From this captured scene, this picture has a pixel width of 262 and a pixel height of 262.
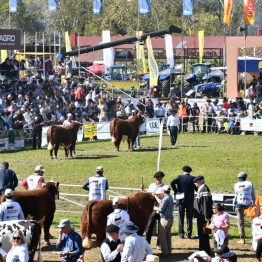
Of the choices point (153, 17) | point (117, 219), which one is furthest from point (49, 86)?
point (153, 17)

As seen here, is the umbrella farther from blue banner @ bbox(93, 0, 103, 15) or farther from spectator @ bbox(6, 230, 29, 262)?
spectator @ bbox(6, 230, 29, 262)

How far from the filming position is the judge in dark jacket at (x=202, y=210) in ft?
61.3

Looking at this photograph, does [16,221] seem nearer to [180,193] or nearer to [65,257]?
[65,257]

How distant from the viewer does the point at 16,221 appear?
16781mm

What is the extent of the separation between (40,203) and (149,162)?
42.0ft

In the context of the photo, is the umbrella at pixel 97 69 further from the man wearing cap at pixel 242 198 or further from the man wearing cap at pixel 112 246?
the man wearing cap at pixel 112 246

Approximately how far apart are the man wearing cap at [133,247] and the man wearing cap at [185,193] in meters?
6.30

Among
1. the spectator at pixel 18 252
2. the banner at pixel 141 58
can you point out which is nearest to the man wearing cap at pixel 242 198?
the spectator at pixel 18 252

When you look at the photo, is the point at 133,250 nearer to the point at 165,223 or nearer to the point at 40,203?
the point at 165,223

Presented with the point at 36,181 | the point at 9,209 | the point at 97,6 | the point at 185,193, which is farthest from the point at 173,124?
the point at 97,6

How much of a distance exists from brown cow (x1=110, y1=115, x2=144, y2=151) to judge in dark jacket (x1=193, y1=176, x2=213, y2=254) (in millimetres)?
15984

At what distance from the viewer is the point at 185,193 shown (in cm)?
2030

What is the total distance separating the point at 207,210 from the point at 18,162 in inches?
578

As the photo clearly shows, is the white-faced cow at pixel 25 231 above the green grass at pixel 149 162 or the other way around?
above
